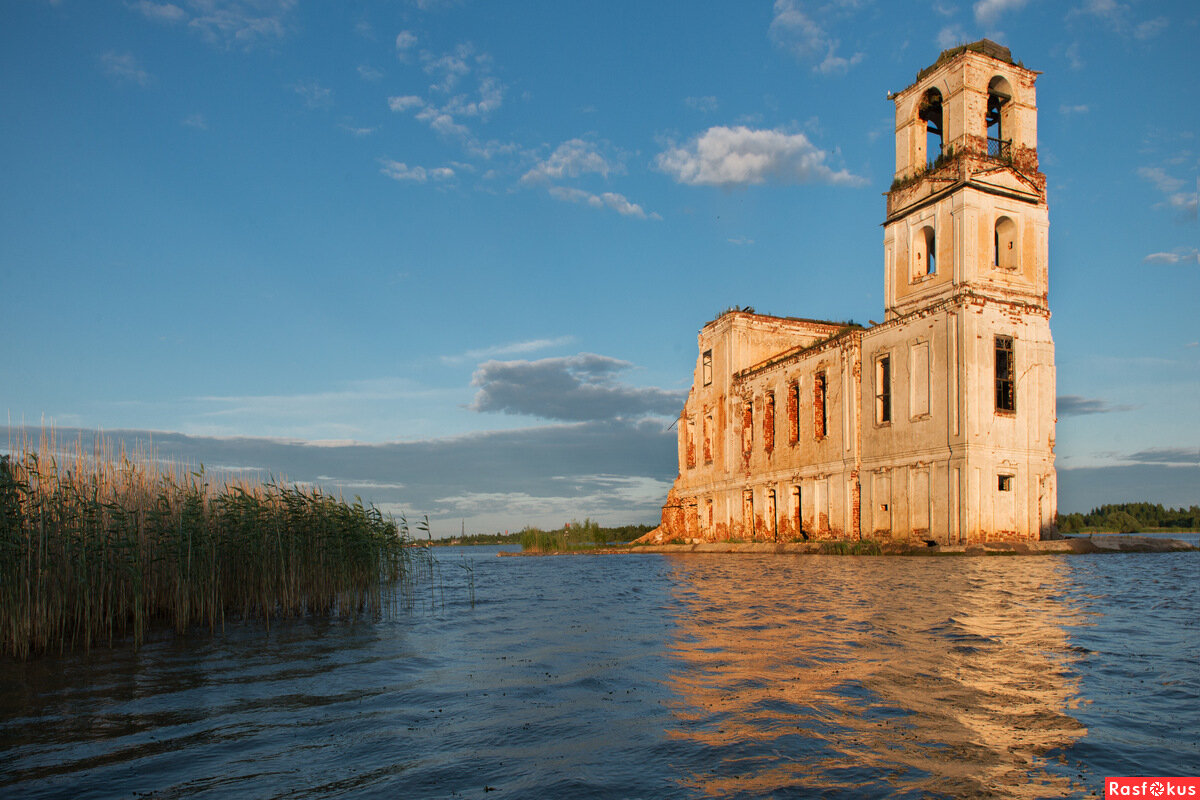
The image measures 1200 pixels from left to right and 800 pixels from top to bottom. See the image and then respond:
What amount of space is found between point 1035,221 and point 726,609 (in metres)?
23.8

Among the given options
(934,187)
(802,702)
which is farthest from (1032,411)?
(802,702)

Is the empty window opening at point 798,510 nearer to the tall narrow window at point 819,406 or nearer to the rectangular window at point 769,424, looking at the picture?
the rectangular window at point 769,424

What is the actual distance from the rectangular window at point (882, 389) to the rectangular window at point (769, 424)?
853 cm

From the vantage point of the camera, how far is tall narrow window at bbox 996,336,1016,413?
1062 inches

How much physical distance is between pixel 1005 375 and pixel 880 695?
24178 millimetres

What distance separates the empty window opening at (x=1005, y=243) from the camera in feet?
94.3

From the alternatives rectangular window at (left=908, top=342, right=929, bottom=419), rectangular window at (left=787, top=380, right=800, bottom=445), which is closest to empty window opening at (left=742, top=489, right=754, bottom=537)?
rectangular window at (left=787, top=380, right=800, bottom=445)

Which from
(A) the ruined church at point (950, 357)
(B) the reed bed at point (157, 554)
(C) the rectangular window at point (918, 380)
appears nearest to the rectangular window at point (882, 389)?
(A) the ruined church at point (950, 357)

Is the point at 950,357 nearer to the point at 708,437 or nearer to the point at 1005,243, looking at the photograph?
the point at 1005,243

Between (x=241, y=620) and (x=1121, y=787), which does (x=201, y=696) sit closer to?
(x=241, y=620)

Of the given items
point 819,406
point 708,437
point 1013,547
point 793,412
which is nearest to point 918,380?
point 1013,547

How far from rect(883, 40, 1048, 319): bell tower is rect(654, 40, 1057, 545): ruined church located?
58mm

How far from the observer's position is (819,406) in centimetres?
3519

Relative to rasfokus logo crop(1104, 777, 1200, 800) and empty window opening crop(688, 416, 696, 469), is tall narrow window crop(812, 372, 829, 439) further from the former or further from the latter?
rasfokus logo crop(1104, 777, 1200, 800)
